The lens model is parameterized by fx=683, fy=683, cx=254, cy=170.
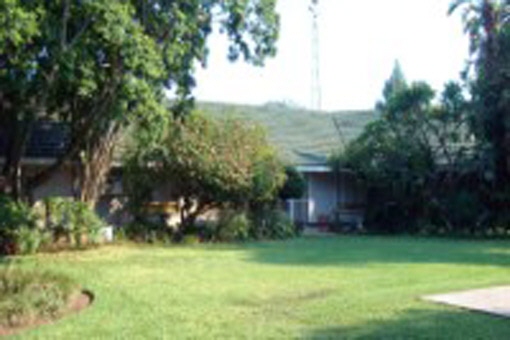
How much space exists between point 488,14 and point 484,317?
18317 mm

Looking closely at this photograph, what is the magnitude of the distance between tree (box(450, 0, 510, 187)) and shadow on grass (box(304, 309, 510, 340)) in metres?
15.4

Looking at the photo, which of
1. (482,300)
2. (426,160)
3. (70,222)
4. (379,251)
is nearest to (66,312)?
(482,300)

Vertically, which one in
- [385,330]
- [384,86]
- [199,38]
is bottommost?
[385,330]

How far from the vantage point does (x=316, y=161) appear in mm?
28484

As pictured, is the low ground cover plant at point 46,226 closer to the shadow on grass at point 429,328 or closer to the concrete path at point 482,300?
the concrete path at point 482,300

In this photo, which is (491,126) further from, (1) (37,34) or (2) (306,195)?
(1) (37,34)

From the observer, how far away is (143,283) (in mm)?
12875

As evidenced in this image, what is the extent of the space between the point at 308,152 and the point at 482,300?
19.0 meters

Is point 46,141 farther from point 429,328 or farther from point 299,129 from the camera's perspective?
point 429,328

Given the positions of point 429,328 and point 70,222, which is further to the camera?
point 70,222

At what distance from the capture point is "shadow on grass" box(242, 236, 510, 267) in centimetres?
1650

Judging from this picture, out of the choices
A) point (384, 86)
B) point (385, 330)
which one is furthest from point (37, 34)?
point (384, 86)

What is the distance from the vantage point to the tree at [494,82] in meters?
23.8

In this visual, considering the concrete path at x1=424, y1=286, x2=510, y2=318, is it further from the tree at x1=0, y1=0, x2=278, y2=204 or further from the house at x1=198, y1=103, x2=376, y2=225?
the house at x1=198, y1=103, x2=376, y2=225
